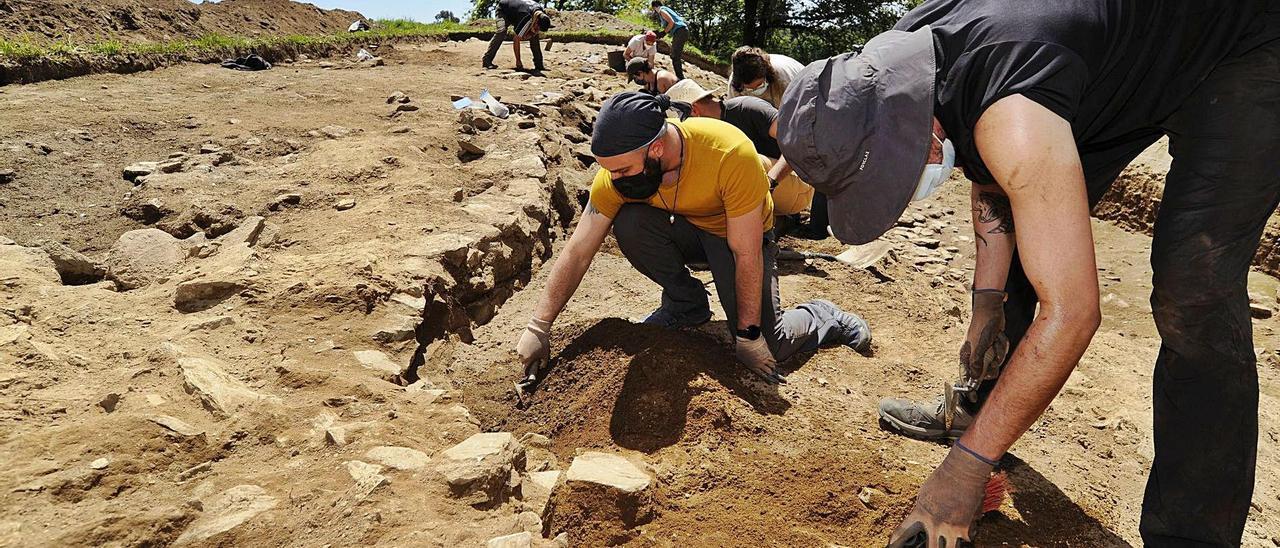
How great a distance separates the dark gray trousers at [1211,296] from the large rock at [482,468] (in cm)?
165

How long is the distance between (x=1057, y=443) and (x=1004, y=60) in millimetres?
1754

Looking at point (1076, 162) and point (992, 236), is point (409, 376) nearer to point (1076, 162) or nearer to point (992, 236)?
point (992, 236)

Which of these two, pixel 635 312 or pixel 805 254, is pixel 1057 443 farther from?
pixel 805 254

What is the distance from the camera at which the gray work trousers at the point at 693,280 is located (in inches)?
117

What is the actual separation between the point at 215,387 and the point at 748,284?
71.8 inches

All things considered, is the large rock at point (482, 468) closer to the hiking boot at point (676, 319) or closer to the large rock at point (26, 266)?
the hiking boot at point (676, 319)

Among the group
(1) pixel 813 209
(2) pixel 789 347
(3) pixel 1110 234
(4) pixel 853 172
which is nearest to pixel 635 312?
(2) pixel 789 347

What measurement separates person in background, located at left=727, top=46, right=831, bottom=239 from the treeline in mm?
14494

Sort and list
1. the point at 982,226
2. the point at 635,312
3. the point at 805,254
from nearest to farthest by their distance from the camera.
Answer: the point at 982,226
the point at 635,312
the point at 805,254

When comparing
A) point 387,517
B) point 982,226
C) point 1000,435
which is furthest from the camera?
point 982,226

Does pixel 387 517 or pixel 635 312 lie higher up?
pixel 387 517

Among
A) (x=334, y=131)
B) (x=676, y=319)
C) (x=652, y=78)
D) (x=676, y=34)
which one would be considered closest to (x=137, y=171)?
(x=334, y=131)

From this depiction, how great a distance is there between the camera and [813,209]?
5.08 meters

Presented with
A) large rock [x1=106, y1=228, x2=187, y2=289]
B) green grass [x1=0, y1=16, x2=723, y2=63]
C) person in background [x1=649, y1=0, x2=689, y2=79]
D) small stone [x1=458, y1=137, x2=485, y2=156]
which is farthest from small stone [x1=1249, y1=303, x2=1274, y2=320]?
green grass [x1=0, y1=16, x2=723, y2=63]
